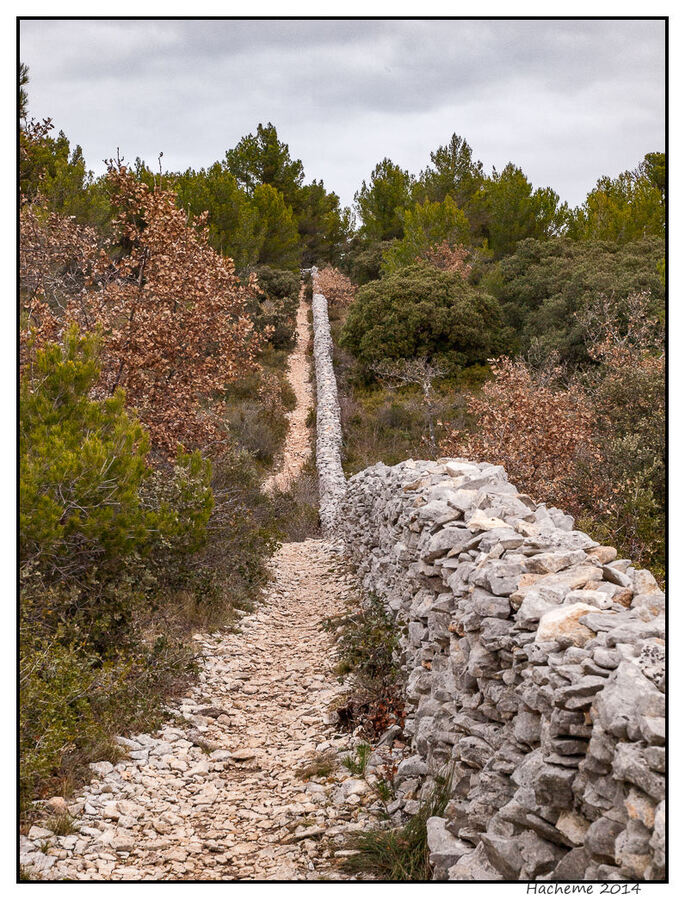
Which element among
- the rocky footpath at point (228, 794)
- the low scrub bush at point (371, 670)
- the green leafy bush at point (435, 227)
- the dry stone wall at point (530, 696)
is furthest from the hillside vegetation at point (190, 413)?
the green leafy bush at point (435, 227)

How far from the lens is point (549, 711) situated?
9.57ft

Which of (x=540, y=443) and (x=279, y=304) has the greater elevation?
(x=279, y=304)

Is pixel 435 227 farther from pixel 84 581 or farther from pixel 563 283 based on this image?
pixel 84 581

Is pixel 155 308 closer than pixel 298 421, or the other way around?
pixel 155 308

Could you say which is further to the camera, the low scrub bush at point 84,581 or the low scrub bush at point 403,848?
the low scrub bush at point 84,581

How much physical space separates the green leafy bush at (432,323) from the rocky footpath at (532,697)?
1574cm

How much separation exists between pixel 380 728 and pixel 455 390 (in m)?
14.7

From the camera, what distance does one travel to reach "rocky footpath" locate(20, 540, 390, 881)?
4086 mm

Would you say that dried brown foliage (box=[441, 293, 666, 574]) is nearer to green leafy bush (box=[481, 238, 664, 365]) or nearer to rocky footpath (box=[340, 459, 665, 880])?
rocky footpath (box=[340, 459, 665, 880])

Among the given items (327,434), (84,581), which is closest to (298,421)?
(327,434)

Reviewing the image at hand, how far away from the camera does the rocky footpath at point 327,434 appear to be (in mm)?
15039

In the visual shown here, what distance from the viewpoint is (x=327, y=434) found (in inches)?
727

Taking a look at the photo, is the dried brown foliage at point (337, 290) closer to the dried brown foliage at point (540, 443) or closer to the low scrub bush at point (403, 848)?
the dried brown foliage at point (540, 443)

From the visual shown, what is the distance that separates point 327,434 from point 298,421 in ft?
10.6
